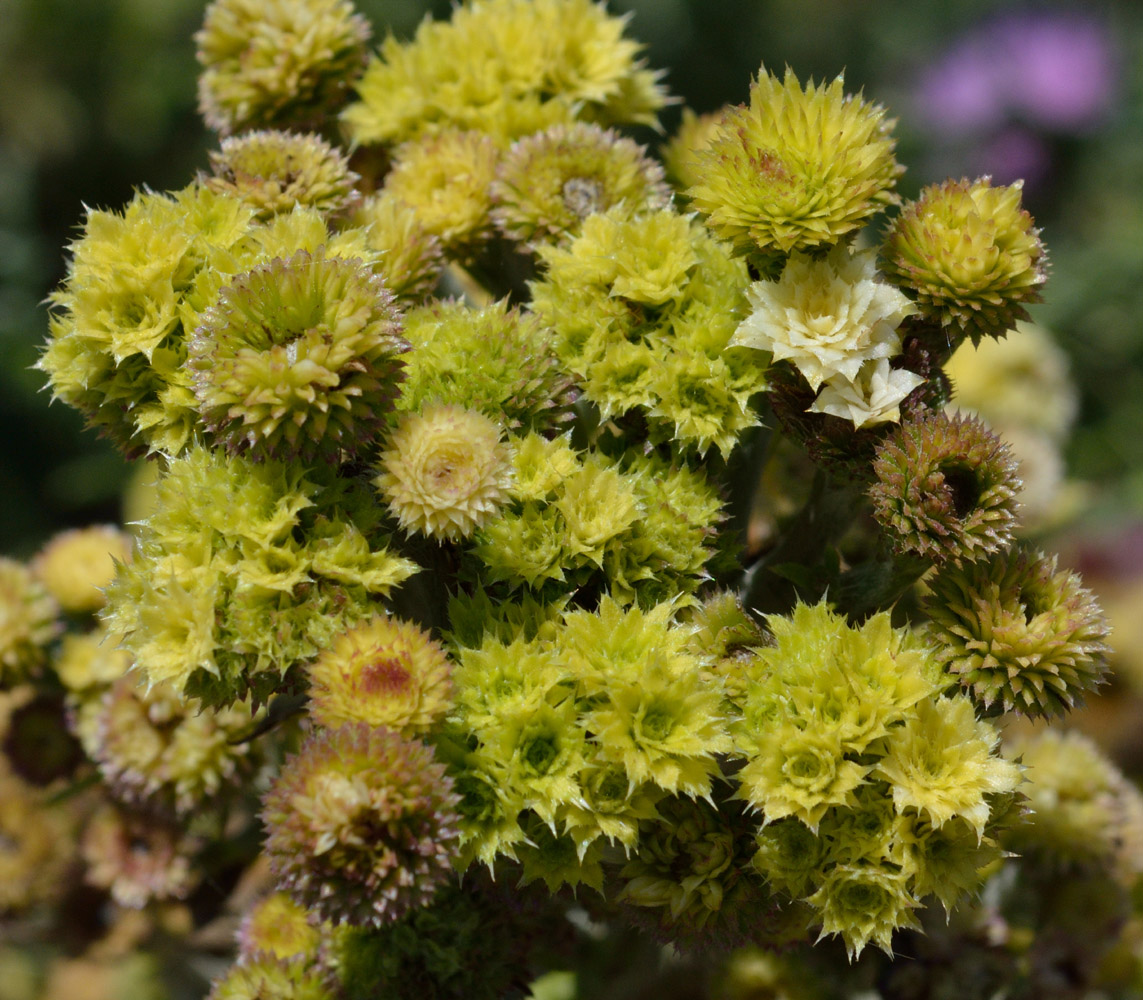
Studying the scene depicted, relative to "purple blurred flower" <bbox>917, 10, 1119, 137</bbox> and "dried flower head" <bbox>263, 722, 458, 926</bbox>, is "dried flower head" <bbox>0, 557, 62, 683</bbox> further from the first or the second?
"purple blurred flower" <bbox>917, 10, 1119, 137</bbox>

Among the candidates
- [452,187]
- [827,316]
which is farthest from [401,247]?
[827,316]

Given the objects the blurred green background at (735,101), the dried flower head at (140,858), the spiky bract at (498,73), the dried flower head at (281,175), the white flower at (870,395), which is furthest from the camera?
the blurred green background at (735,101)

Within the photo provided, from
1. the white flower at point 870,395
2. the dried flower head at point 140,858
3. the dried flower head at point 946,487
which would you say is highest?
the white flower at point 870,395

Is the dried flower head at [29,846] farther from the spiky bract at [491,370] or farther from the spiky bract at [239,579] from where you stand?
the spiky bract at [491,370]

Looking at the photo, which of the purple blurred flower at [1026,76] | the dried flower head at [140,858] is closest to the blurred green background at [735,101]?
the purple blurred flower at [1026,76]

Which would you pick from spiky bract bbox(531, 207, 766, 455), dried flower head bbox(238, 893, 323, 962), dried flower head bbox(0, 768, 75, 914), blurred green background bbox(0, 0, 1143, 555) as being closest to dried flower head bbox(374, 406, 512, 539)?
spiky bract bbox(531, 207, 766, 455)

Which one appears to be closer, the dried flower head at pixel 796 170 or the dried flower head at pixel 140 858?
the dried flower head at pixel 796 170
